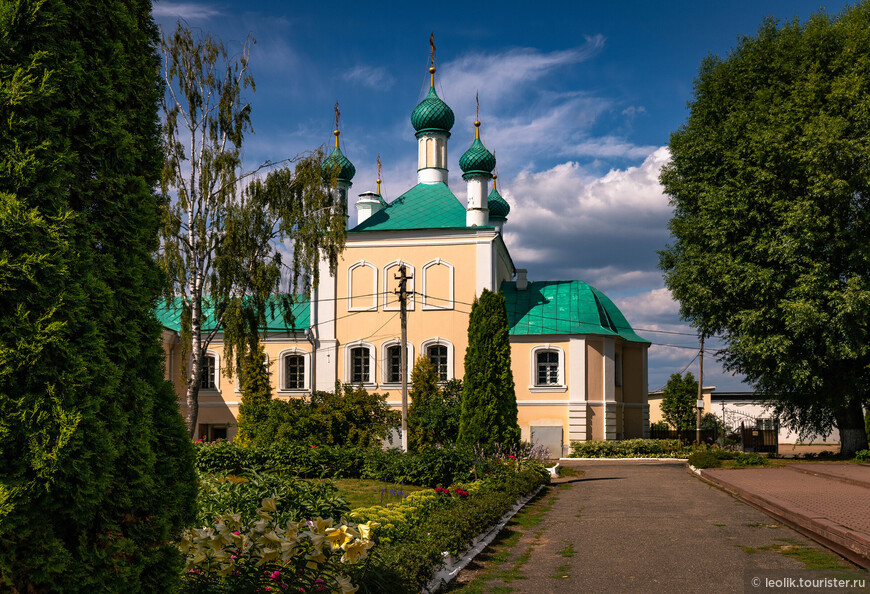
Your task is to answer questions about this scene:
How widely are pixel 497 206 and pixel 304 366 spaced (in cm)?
1497

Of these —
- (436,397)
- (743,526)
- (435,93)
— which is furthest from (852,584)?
(435,93)

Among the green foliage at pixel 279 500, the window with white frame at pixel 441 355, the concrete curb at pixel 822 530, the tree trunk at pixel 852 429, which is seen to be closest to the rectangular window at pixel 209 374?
the window with white frame at pixel 441 355

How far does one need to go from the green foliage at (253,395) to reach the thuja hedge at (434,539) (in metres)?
8.79

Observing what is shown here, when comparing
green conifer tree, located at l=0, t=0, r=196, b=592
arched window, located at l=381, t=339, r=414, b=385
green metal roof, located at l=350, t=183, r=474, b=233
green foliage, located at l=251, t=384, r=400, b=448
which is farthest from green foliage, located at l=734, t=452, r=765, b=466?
green conifer tree, located at l=0, t=0, r=196, b=592

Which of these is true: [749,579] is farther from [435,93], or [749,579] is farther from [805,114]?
[435,93]

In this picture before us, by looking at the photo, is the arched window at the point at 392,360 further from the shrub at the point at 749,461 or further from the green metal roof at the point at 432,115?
the shrub at the point at 749,461

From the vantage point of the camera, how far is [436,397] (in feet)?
79.7

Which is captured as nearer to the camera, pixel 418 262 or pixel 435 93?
pixel 418 262

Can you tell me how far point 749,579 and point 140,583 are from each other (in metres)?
5.89

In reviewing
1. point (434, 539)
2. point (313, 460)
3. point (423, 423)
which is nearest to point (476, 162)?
point (423, 423)

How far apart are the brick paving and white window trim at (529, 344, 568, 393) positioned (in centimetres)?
796

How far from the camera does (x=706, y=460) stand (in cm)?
2212

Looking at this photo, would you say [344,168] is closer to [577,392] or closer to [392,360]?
[392,360]

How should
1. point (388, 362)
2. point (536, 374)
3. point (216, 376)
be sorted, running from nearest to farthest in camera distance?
point (536, 374) → point (388, 362) → point (216, 376)
